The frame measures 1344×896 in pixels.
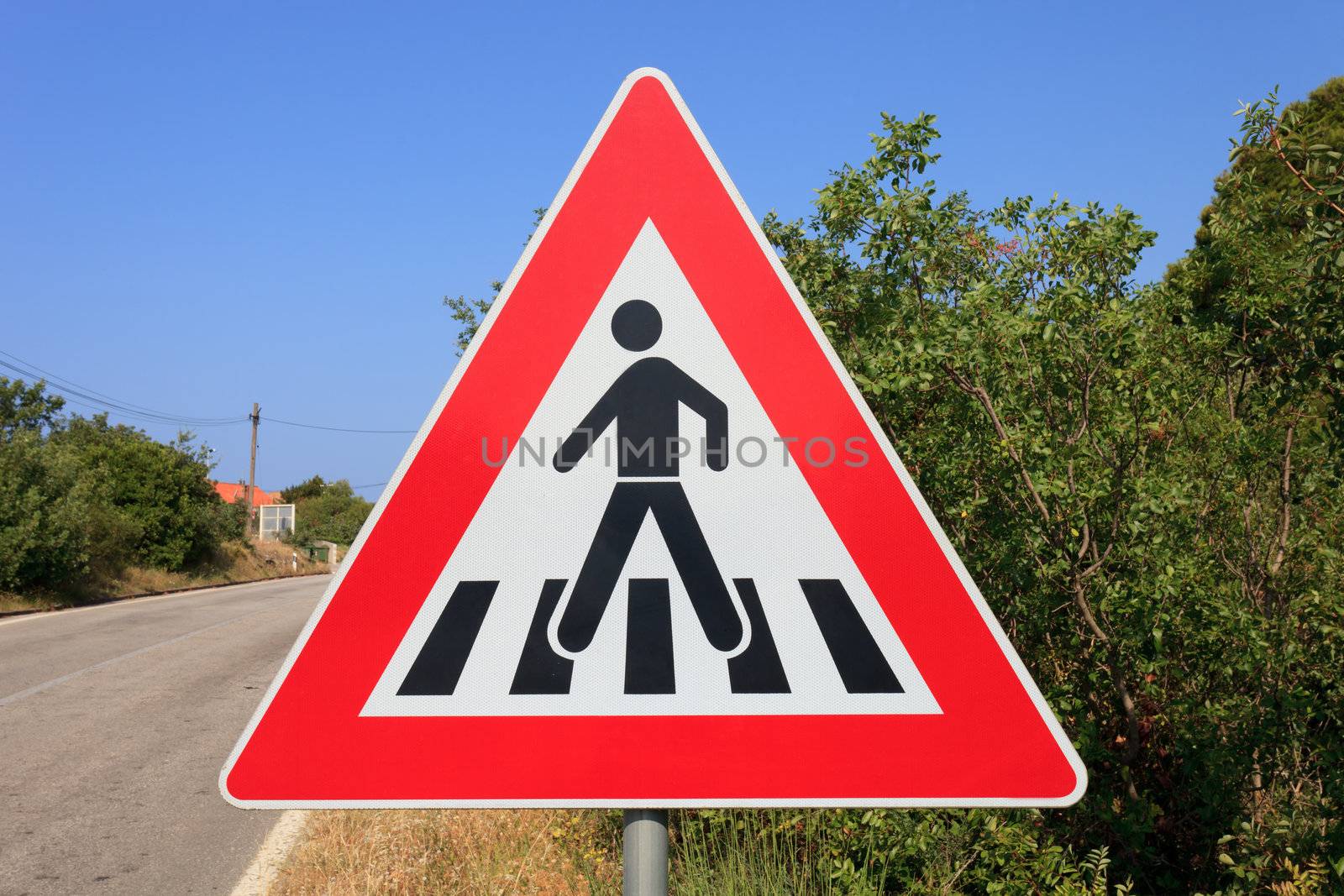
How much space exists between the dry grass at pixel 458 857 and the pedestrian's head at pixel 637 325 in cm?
301

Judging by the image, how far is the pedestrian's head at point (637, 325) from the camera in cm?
158

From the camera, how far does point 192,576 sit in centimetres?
3434

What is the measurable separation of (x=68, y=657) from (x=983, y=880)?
42.2 ft

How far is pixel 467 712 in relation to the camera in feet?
4.91

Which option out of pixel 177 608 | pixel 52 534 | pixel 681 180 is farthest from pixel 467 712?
pixel 52 534

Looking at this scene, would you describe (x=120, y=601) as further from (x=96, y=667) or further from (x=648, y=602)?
(x=648, y=602)

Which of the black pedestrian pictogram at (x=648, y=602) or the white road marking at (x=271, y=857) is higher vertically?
the black pedestrian pictogram at (x=648, y=602)

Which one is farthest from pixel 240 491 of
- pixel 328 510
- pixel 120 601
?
pixel 120 601

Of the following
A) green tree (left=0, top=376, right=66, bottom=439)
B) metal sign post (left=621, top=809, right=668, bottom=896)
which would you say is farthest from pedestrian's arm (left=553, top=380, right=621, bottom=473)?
green tree (left=0, top=376, right=66, bottom=439)

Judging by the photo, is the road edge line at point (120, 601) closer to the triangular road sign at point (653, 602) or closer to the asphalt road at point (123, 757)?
the asphalt road at point (123, 757)

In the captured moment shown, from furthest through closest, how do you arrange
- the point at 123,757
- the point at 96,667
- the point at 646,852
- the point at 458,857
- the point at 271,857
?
the point at 96,667
the point at 123,757
the point at 271,857
the point at 458,857
the point at 646,852

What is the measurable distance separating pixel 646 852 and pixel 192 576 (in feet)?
121

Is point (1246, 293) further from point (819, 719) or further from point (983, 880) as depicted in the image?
point (819, 719)

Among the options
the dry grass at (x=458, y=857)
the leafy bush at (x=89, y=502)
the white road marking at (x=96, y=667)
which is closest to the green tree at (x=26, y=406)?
the leafy bush at (x=89, y=502)
